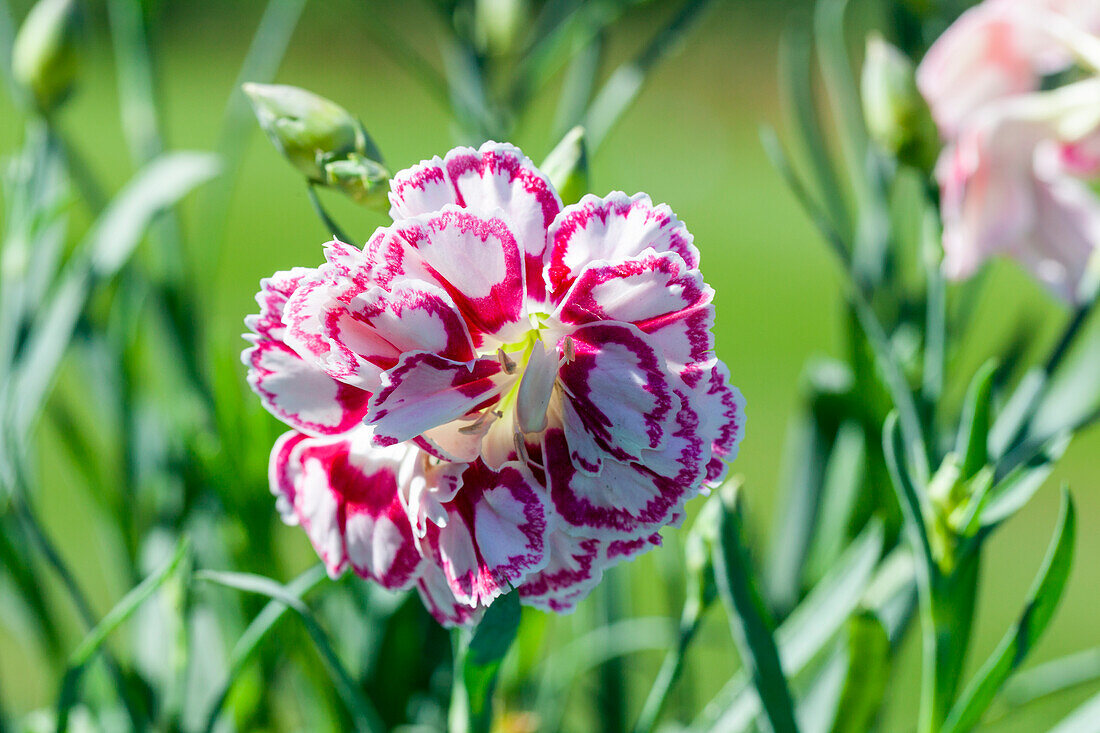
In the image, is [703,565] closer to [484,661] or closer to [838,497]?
[484,661]

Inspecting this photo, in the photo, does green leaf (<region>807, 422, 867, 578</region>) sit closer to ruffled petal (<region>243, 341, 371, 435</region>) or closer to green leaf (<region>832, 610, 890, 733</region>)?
green leaf (<region>832, 610, 890, 733</region>)

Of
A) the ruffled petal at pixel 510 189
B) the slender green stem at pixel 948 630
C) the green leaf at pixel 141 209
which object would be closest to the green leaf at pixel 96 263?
the green leaf at pixel 141 209

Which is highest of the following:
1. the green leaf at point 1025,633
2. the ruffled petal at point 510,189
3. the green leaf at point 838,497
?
the ruffled petal at point 510,189

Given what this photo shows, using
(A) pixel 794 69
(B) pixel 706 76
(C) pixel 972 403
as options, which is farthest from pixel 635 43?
(C) pixel 972 403

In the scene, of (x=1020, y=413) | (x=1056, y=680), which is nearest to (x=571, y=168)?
(x=1020, y=413)

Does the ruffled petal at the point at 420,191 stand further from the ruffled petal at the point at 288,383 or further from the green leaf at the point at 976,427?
the green leaf at the point at 976,427

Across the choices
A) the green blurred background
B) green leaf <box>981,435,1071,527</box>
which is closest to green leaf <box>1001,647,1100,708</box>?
the green blurred background

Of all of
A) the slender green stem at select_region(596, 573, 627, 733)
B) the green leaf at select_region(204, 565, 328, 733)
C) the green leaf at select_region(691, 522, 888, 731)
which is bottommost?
the slender green stem at select_region(596, 573, 627, 733)
